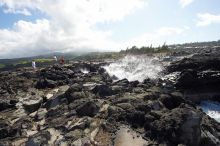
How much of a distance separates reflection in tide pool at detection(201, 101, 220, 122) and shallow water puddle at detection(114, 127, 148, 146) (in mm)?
15521

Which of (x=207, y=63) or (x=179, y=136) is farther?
(x=207, y=63)

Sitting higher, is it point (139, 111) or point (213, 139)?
point (139, 111)

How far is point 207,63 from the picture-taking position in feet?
142

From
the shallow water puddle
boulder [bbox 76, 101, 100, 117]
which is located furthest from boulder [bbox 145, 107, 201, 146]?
boulder [bbox 76, 101, 100, 117]

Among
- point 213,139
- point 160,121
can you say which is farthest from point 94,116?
point 213,139

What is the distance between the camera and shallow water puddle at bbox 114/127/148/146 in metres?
18.6

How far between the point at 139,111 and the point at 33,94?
14.8 m

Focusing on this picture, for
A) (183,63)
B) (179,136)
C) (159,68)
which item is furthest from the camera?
(159,68)

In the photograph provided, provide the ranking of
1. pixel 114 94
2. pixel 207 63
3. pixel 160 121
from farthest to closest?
pixel 207 63, pixel 114 94, pixel 160 121

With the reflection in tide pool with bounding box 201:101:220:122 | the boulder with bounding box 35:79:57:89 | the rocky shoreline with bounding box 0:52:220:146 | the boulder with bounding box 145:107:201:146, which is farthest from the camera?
the boulder with bounding box 35:79:57:89

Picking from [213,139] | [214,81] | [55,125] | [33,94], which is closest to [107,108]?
[55,125]

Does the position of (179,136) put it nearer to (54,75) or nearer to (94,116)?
(94,116)

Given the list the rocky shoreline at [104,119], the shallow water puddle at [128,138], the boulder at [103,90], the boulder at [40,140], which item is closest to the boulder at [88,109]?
the rocky shoreline at [104,119]

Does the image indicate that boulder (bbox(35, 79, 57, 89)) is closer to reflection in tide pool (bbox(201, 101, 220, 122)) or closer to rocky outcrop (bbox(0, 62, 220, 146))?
rocky outcrop (bbox(0, 62, 220, 146))
